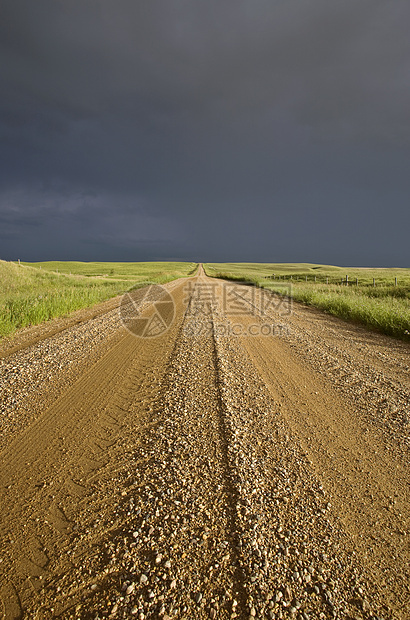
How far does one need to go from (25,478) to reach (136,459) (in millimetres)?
1072

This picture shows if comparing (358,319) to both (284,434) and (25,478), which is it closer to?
(284,434)

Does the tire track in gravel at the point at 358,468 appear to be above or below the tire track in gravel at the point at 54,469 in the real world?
below

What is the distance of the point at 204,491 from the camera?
258cm

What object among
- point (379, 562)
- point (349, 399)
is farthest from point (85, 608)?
point (349, 399)

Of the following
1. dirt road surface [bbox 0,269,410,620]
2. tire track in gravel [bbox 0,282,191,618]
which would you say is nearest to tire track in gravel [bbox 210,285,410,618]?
dirt road surface [bbox 0,269,410,620]

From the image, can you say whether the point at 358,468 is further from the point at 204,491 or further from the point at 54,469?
the point at 54,469

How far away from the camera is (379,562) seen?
79.3 inches

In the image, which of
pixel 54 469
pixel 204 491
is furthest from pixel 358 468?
pixel 54 469

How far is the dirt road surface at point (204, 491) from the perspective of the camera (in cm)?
180

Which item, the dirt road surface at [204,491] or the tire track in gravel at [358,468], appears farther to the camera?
the tire track in gravel at [358,468]

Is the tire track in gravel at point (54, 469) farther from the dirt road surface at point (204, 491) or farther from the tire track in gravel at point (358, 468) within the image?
the tire track in gravel at point (358, 468)

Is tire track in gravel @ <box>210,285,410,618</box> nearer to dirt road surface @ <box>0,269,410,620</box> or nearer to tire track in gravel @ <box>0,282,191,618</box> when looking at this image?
dirt road surface @ <box>0,269,410,620</box>

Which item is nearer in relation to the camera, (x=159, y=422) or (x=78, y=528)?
(x=78, y=528)

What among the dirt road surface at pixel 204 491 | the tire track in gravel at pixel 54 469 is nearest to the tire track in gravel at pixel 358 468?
the dirt road surface at pixel 204 491
